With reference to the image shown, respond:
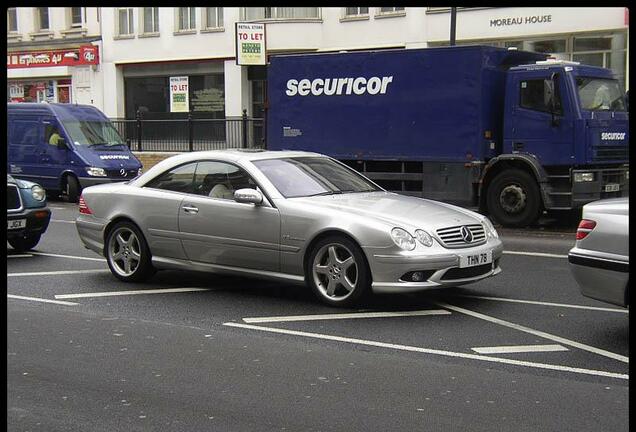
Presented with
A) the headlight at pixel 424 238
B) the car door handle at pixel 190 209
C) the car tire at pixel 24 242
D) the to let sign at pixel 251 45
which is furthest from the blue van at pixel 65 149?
the headlight at pixel 424 238

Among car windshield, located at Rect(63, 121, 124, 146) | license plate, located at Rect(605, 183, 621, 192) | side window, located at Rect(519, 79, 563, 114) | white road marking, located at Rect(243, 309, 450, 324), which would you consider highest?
side window, located at Rect(519, 79, 563, 114)

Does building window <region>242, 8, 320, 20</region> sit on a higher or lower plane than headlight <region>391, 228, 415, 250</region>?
higher

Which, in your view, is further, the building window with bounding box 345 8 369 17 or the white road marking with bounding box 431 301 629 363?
the building window with bounding box 345 8 369 17

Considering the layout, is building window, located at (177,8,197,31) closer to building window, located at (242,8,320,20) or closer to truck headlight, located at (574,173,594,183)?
building window, located at (242,8,320,20)

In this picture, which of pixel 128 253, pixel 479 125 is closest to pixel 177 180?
pixel 128 253

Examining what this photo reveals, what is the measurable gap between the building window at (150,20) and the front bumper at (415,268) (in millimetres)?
29785

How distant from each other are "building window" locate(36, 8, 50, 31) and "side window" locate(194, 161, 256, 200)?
32.4 m

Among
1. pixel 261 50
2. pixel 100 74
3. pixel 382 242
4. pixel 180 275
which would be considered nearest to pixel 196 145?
pixel 261 50

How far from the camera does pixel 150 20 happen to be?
118 feet

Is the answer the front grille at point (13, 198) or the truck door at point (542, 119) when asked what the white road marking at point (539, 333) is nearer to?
the front grille at point (13, 198)

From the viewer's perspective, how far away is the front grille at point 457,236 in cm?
800

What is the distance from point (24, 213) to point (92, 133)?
33.2 feet

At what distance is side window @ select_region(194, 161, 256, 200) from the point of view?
8938 mm

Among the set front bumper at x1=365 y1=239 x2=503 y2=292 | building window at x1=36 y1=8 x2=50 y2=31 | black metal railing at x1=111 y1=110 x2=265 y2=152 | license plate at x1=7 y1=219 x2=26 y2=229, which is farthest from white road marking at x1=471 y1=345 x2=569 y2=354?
building window at x1=36 y1=8 x2=50 y2=31
